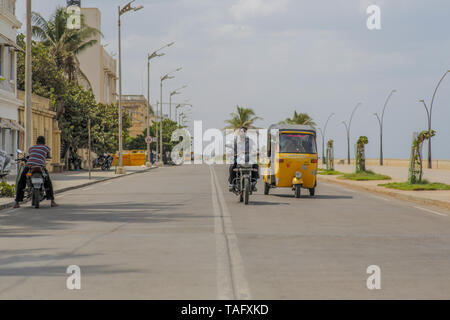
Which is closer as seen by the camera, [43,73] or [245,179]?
[245,179]

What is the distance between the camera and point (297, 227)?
12406 mm

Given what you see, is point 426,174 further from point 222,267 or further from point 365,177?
point 222,267

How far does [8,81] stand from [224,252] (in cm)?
3171

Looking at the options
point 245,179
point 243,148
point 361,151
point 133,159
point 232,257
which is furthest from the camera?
point 133,159

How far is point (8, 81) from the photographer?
3781 cm

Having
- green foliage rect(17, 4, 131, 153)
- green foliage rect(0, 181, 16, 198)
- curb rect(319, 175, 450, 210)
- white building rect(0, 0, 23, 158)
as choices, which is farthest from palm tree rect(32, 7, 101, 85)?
green foliage rect(0, 181, 16, 198)

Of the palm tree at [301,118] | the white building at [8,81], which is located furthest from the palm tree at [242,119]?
the white building at [8,81]

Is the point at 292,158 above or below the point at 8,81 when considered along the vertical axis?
below

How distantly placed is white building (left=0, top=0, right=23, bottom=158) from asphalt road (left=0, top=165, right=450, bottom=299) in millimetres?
21364

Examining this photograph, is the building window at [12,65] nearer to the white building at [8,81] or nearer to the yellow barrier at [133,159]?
the white building at [8,81]

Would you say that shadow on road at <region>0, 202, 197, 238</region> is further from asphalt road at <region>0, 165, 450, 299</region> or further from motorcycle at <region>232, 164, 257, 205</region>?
motorcycle at <region>232, 164, 257, 205</region>

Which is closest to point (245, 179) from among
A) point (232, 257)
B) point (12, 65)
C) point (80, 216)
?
point (80, 216)
